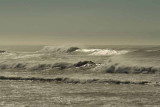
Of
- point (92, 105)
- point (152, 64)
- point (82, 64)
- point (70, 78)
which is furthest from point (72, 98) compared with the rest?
point (82, 64)

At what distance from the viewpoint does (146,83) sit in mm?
32281

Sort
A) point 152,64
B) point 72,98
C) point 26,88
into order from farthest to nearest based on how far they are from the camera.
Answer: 1. point 152,64
2. point 26,88
3. point 72,98

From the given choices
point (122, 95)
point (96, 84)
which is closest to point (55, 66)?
point (96, 84)

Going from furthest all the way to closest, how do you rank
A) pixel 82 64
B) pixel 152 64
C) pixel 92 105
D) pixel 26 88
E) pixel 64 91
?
1. pixel 82 64
2. pixel 152 64
3. pixel 26 88
4. pixel 64 91
5. pixel 92 105

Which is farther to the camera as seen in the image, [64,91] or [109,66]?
[109,66]

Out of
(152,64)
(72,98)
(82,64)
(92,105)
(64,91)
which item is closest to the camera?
(92,105)

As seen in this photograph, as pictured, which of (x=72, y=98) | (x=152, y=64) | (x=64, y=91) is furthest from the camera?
(x=152, y=64)

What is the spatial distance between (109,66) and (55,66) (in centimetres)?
1013

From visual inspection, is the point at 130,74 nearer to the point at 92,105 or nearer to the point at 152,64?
the point at 152,64

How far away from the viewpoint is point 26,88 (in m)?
31.6

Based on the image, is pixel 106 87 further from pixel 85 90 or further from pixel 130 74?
pixel 130 74

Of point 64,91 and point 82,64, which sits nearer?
point 64,91

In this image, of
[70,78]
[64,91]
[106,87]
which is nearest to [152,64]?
[70,78]

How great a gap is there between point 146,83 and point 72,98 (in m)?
8.04
